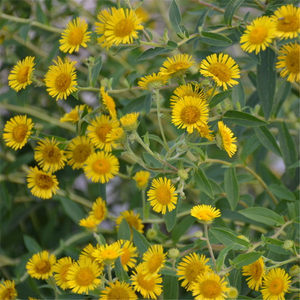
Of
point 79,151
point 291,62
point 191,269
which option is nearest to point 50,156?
point 79,151

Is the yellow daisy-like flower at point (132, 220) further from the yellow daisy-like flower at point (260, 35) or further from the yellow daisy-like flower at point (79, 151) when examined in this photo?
the yellow daisy-like flower at point (260, 35)

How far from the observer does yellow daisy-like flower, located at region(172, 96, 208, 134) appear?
63 cm

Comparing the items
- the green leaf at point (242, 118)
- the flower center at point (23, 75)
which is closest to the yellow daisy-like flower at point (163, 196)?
the green leaf at point (242, 118)

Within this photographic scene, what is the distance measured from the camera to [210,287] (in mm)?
583

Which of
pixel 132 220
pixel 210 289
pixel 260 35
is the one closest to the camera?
pixel 210 289

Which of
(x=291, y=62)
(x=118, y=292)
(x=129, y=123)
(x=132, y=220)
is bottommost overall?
(x=118, y=292)

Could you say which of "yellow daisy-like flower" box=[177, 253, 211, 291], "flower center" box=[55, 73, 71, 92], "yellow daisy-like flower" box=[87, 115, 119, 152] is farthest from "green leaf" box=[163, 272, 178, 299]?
"flower center" box=[55, 73, 71, 92]

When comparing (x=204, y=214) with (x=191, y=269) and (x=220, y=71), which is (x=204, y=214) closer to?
(x=191, y=269)

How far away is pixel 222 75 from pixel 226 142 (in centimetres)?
9

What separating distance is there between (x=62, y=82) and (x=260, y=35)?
0.92 ft

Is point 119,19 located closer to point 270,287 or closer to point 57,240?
point 270,287

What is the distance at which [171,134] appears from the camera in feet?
4.21

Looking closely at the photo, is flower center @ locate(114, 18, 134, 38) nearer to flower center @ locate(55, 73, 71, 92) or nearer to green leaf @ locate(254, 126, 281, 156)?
flower center @ locate(55, 73, 71, 92)

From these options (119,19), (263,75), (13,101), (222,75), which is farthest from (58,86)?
(13,101)
